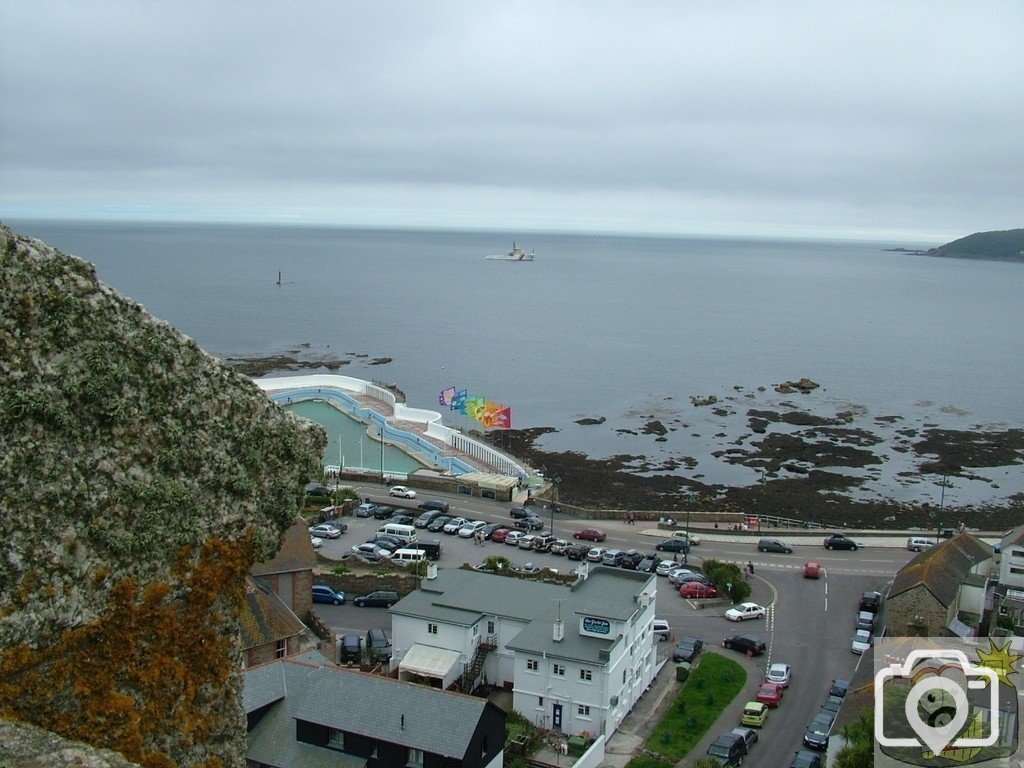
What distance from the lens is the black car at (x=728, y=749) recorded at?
19859 mm

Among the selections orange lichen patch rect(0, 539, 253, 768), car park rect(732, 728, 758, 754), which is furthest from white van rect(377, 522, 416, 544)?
orange lichen patch rect(0, 539, 253, 768)

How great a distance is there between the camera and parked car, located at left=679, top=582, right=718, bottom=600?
101ft

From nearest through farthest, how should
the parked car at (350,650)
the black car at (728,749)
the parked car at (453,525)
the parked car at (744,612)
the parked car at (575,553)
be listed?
the black car at (728,749)
the parked car at (350,650)
the parked car at (744,612)
the parked car at (575,553)
the parked car at (453,525)

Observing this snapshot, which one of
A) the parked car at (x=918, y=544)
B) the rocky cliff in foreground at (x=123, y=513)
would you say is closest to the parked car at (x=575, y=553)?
the parked car at (x=918, y=544)

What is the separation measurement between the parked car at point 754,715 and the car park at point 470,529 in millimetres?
15265

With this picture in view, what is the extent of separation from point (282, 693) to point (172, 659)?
15.8m

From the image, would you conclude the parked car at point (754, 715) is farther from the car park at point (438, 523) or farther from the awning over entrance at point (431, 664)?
the car park at point (438, 523)

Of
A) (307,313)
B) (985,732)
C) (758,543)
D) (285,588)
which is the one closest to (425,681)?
(285,588)

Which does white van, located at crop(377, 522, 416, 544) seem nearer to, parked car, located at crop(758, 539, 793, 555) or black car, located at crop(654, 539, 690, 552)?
black car, located at crop(654, 539, 690, 552)

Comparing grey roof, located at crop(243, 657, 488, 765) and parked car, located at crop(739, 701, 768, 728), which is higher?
grey roof, located at crop(243, 657, 488, 765)

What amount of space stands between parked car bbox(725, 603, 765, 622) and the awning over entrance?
32.1 ft

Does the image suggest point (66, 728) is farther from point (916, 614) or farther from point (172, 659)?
point (916, 614)

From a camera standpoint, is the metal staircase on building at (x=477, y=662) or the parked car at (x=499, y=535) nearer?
the metal staircase on building at (x=477, y=662)

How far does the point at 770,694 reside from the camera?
2322 cm
